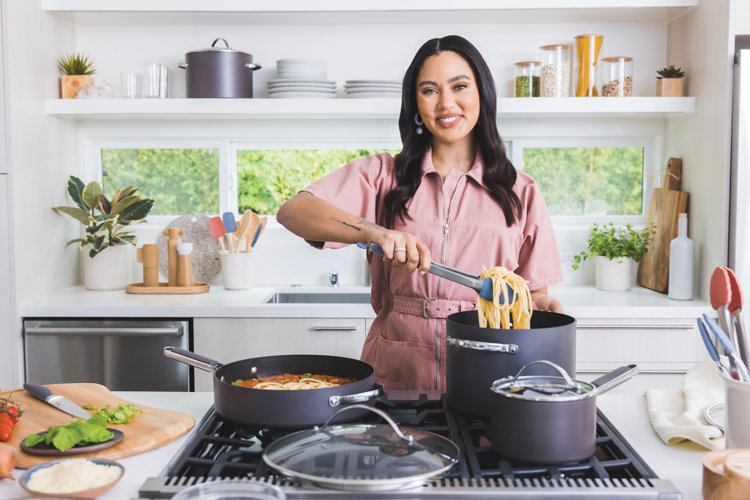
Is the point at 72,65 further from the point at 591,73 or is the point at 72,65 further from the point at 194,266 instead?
the point at 591,73

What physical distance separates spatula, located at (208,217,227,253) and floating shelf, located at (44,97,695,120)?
471 mm

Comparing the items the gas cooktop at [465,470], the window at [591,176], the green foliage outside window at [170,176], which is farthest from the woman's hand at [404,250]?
the green foliage outside window at [170,176]

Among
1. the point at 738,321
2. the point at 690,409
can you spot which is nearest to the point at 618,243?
the point at 690,409

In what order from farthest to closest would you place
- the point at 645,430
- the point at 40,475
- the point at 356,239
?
the point at 356,239, the point at 645,430, the point at 40,475

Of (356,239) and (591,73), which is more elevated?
(591,73)

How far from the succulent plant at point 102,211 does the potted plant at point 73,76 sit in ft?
1.23

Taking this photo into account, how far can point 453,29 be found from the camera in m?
3.39

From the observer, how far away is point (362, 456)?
1.05 m

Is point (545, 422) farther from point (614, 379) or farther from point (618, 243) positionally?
point (618, 243)

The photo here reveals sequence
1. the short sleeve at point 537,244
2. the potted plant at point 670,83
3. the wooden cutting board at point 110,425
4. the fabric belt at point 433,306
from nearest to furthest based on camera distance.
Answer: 1. the wooden cutting board at point 110,425
2. the fabric belt at point 433,306
3. the short sleeve at point 537,244
4. the potted plant at point 670,83

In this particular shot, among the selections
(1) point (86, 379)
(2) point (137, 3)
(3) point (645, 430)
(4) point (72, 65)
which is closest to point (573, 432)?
(3) point (645, 430)

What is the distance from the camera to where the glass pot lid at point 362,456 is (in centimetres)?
98

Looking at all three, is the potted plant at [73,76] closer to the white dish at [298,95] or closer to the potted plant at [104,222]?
the potted plant at [104,222]

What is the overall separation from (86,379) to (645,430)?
7.36 ft
